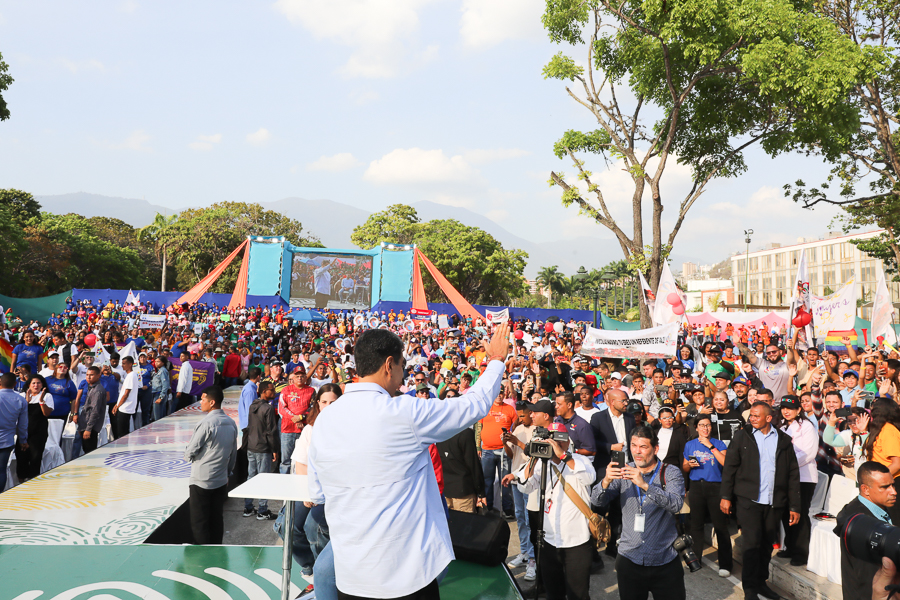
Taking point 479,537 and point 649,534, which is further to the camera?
point 479,537

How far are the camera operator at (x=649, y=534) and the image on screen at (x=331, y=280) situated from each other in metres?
33.4

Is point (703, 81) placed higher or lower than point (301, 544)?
higher

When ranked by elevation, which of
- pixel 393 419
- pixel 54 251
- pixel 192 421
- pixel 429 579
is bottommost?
pixel 192 421

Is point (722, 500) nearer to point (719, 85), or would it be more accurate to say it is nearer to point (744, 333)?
point (719, 85)

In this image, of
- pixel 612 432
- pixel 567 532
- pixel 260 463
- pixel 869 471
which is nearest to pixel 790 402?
pixel 612 432

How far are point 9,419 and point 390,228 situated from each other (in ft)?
144

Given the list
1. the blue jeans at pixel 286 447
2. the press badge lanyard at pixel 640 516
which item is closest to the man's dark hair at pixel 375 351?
the press badge lanyard at pixel 640 516

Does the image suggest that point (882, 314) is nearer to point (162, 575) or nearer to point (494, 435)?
point (494, 435)

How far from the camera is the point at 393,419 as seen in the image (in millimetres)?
2008

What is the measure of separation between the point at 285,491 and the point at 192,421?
8969mm

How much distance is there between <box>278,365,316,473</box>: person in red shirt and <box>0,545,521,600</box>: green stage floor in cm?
284

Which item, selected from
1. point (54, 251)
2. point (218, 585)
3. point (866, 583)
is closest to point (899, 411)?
point (866, 583)

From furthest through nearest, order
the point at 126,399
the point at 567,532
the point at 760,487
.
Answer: the point at 126,399, the point at 760,487, the point at 567,532

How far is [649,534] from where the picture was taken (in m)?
3.72
